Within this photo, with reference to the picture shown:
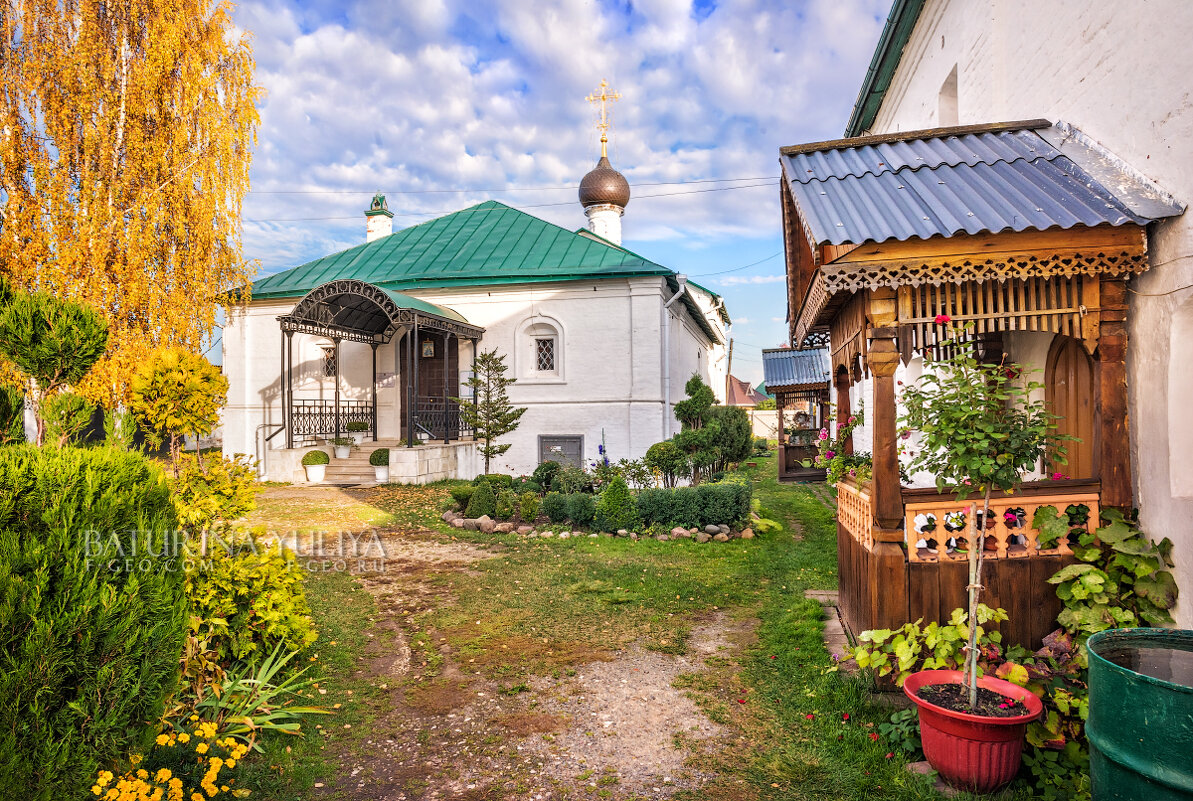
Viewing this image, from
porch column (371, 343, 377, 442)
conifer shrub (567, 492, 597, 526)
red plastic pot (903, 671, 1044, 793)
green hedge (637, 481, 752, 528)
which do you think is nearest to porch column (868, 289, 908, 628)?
red plastic pot (903, 671, 1044, 793)

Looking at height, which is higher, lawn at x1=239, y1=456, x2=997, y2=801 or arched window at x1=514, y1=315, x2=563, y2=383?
arched window at x1=514, y1=315, x2=563, y2=383

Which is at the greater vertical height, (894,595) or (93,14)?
(93,14)

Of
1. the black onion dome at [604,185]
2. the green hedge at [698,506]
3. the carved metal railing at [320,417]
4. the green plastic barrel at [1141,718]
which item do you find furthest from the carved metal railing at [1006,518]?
the black onion dome at [604,185]

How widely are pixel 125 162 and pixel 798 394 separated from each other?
18.2 metres

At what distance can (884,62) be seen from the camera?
948cm

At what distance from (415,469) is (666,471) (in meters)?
5.92

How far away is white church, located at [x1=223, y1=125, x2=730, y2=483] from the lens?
15984mm

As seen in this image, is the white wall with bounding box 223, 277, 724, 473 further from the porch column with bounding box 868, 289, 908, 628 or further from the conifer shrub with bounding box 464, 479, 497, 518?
the porch column with bounding box 868, 289, 908, 628

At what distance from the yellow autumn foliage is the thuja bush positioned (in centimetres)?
1070

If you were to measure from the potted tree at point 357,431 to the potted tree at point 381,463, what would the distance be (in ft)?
5.67

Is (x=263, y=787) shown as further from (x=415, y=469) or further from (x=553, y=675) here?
(x=415, y=469)

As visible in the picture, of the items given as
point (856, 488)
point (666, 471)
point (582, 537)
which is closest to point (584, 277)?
point (666, 471)

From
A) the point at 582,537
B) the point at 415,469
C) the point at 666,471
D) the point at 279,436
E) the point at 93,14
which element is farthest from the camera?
the point at 279,436

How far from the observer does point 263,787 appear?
10.5ft
